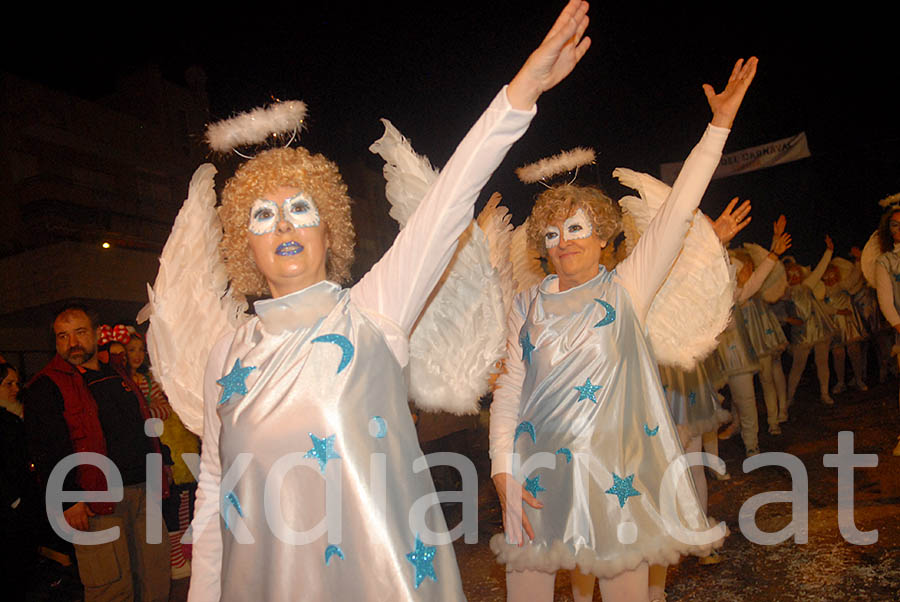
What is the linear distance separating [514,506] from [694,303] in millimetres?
1343

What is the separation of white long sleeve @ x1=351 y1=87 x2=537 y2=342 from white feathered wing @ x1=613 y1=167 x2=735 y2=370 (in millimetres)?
1815

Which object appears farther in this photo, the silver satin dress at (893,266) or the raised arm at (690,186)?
the silver satin dress at (893,266)

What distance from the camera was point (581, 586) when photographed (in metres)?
3.16

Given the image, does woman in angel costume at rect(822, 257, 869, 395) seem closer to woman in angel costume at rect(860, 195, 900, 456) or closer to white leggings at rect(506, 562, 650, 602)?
woman in angel costume at rect(860, 195, 900, 456)

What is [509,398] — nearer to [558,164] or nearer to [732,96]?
[558,164]

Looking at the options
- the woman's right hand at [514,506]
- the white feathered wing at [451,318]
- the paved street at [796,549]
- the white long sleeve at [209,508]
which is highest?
the white feathered wing at [451,318]

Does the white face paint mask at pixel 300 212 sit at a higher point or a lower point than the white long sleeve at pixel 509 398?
higher

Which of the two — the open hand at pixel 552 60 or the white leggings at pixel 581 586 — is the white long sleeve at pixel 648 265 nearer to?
the white leggings at pixel 581 586

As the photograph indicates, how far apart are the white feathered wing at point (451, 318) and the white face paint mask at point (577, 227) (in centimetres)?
105

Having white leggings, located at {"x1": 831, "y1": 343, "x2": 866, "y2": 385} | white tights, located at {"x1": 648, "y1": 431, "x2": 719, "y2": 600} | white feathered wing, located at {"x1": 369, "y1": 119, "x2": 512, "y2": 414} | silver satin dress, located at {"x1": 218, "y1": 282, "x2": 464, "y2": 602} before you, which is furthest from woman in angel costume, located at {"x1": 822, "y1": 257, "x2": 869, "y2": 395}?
silver satin dress, located at {"x1": 218, "y1": 282, "x2": 464, "y2": 602}

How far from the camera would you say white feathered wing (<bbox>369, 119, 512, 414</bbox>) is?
7.28 ft

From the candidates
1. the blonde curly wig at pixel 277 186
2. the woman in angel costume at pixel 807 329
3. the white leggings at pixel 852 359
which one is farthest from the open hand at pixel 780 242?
the white leggings at pixel 852 359

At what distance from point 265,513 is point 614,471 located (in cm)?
158

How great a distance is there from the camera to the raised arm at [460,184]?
1.75 m
